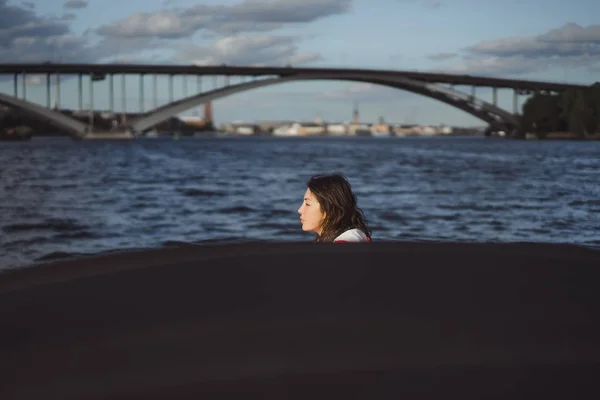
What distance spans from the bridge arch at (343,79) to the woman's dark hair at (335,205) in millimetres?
49095

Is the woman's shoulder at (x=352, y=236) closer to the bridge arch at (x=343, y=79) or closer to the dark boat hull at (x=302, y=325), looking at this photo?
the dark boat hull at (x=302, y=325)

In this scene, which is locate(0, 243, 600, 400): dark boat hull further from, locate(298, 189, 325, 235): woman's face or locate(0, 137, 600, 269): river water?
locate(0, 137, 600, 269): river water

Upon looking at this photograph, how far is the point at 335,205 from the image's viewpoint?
312 cm

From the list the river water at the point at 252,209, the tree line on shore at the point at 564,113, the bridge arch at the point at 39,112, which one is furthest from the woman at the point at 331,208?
the tree line on shore at the point at 564,113

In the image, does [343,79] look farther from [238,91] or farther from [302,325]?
[302,325]

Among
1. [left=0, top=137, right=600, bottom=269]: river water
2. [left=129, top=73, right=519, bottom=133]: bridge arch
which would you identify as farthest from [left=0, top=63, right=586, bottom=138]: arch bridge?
[left=0, top=137, right=600, bottom=269]: river water

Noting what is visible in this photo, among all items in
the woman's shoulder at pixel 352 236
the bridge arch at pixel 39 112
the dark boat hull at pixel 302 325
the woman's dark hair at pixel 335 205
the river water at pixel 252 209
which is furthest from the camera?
the bridge arch at pixel 39 112

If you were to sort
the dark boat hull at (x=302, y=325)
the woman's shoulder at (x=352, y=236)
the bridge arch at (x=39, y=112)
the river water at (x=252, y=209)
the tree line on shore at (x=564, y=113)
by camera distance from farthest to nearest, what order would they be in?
the tree line on shore at (x=564, y=113)
the bridge arch at (x=39, y=112)
the river water at (x=252, y=209)
the woman's shoulder at (x=352, y=236)
the dark boat hull at (x=302, y=325)

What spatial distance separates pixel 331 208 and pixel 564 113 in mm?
71042

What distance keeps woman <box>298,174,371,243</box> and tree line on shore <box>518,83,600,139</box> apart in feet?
222

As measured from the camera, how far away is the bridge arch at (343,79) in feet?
173

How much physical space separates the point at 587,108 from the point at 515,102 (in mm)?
5643

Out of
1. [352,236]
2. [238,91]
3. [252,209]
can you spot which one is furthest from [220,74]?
[352,236]

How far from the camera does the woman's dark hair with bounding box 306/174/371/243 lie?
3.12 metres
